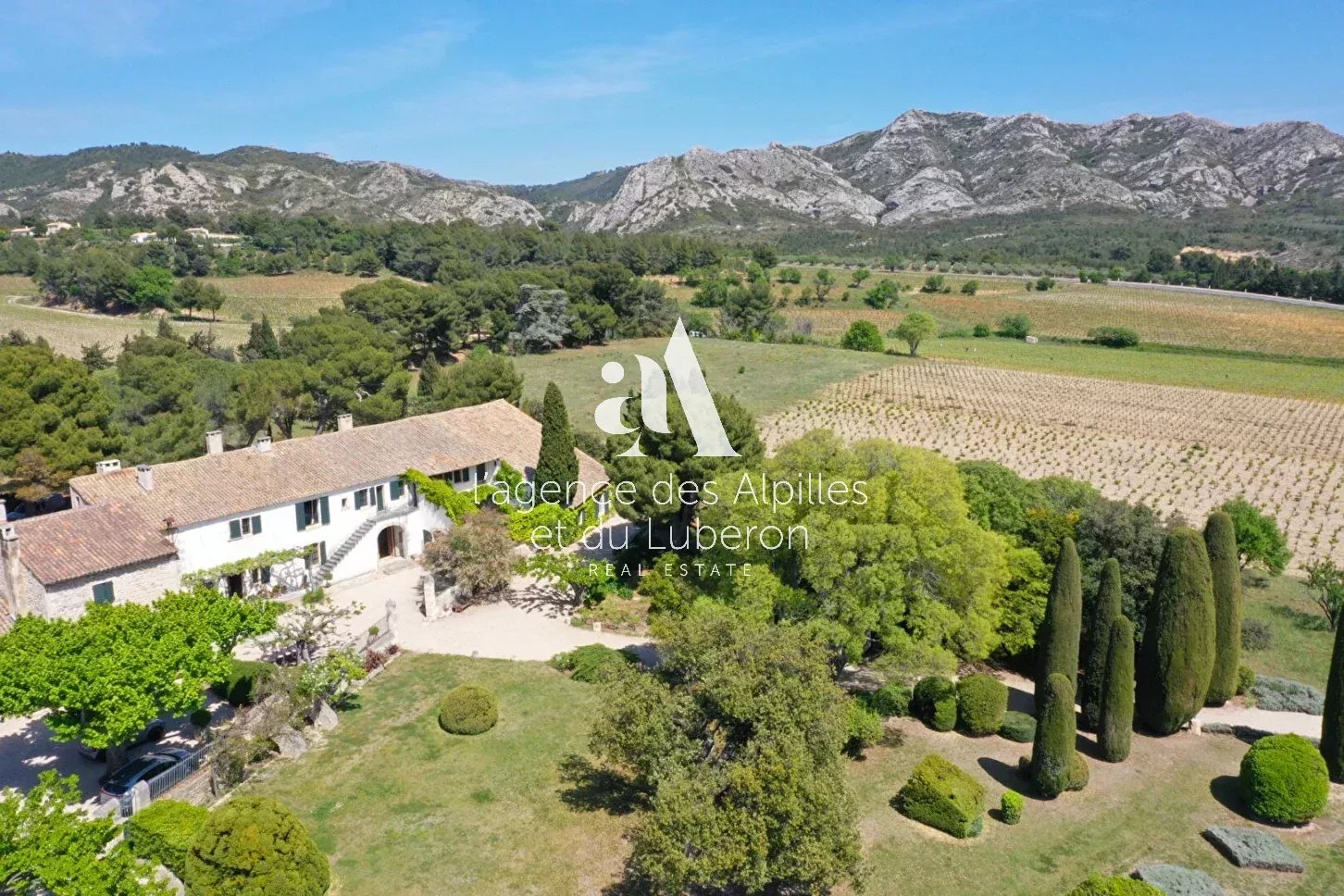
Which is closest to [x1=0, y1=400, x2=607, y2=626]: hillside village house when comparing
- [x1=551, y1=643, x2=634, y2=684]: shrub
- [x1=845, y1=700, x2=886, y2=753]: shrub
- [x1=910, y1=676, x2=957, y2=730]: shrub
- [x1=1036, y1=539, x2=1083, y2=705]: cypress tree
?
[x1=551, y1=643, x2=634, y2=684]: shrub

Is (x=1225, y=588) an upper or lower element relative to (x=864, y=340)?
lower

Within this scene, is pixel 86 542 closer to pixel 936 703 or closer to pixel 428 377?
pixel 936 703

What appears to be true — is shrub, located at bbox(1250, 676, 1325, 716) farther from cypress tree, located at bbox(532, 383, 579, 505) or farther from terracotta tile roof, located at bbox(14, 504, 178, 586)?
terracotta tile roof, located at bbox(14, 504, 178, 586)

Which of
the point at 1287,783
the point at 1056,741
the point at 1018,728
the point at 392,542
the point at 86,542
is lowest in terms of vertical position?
the point at 1018,728

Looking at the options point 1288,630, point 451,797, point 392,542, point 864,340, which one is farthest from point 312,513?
point 864,340

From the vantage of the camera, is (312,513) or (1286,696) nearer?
(1286,696)

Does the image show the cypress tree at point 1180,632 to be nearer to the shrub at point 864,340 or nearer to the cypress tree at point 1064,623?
the cypress tree at point 1064,623

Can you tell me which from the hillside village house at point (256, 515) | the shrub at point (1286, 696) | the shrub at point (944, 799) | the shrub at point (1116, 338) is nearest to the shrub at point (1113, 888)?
the shrub at point (944, 799)
